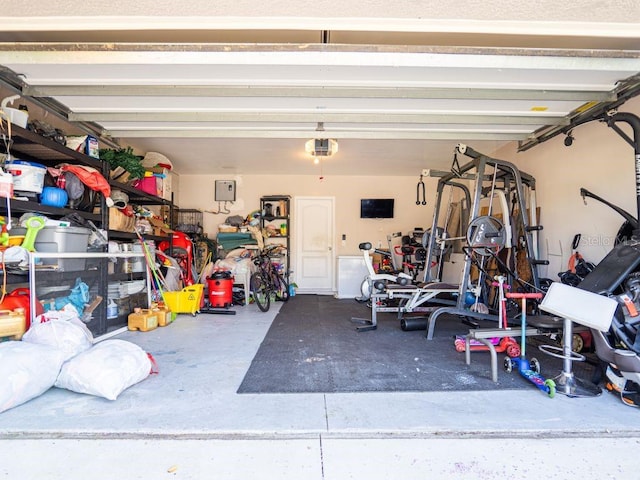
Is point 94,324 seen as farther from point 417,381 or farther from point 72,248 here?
point 417,381

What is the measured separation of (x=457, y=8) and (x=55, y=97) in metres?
3.46

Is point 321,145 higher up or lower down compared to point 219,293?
higher up

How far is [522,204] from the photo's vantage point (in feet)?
12.3

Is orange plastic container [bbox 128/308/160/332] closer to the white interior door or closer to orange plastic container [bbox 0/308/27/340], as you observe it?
orange plastic container [bbox 0/308/27/340]

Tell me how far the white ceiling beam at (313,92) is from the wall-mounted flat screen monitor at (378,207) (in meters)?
4.20

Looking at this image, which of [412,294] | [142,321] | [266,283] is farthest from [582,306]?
[266,283]

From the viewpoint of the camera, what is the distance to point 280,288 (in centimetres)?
598

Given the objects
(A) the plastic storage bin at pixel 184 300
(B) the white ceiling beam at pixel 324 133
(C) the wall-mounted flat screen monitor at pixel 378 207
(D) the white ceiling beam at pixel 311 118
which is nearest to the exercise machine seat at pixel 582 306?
(D) the white ceiling beam at pixel 311 118

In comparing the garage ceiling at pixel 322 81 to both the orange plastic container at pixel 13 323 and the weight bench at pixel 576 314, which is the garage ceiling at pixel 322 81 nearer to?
the weight bench at pixel 576 314

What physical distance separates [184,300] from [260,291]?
1257 millimetres

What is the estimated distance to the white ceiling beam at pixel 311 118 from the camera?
351 cm

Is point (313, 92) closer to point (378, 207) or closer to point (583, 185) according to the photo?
point (583, 185)

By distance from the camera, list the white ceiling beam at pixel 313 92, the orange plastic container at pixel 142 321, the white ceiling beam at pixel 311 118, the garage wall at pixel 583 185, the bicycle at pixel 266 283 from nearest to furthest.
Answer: the white ceiling beam at pixel 313 92
the garage wall at pixel 583 185
the white ceiling beam at pixel 311 118
the orange plastic container at pixel 142 321
the bicycle at pixel 266 283
